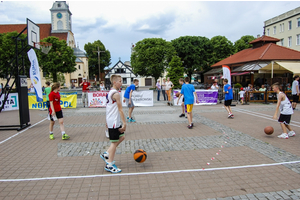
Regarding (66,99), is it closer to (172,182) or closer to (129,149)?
(129,149)

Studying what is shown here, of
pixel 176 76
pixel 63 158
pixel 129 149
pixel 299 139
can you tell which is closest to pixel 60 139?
pixel 63 158

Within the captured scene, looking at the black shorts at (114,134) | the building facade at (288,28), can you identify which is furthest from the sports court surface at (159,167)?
the building facade at (288,28)

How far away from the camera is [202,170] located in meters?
4.44

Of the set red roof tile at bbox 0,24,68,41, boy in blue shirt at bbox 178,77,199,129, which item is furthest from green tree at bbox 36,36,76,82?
boy in blue shirt at bbox 178,77,199,129

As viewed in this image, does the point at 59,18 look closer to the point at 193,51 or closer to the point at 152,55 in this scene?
the point at 152,55

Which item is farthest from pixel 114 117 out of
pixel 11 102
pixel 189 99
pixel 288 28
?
pixel 288 28

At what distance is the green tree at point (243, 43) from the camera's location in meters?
52.5

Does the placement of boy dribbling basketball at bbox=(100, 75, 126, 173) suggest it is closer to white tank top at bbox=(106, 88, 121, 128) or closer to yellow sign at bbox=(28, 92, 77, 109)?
white tank top at bbox=(106, 88, 121, 128)

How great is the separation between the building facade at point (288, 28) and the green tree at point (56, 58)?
153 feet

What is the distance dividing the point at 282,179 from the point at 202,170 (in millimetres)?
1402

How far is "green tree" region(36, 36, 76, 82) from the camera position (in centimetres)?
4241

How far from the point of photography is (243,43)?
52500mm

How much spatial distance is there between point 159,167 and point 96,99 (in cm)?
1209

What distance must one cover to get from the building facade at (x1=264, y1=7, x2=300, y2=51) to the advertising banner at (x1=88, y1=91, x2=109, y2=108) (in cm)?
4629
